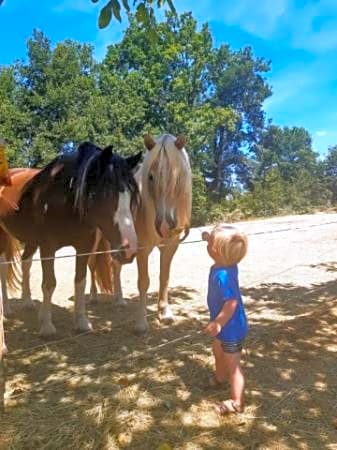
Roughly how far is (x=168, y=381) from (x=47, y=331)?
65.6 inches

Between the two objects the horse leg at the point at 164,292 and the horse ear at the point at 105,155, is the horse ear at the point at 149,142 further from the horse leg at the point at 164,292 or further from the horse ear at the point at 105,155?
the horse leg at the point at 164,292

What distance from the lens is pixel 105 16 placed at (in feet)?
7.59

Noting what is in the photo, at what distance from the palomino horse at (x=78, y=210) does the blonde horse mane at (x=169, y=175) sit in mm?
187

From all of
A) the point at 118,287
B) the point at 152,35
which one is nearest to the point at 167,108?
the point at 118,287

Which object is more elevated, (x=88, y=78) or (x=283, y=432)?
(x=88, y=78)

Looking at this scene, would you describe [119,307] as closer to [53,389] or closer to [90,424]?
[53,389]

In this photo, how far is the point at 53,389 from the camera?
3.22 m

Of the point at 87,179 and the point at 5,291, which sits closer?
the point at 87,179

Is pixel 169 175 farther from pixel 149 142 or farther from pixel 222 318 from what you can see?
pixel 222 318

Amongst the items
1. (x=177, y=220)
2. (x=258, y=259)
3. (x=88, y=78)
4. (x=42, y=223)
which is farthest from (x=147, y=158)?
(x=88, y=78)

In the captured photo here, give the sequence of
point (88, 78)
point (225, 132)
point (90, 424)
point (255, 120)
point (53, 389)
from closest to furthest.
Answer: point (90, 424), point (53, 389), point (88, 78), point (225, 132), point (255, 120)

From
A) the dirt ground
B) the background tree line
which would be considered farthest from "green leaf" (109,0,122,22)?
the background tree line

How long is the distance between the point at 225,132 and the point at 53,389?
42057 mm

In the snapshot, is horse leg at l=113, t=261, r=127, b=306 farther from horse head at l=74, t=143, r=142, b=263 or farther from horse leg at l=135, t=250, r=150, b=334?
horse head at l=74, t=143, r=142, b=263
